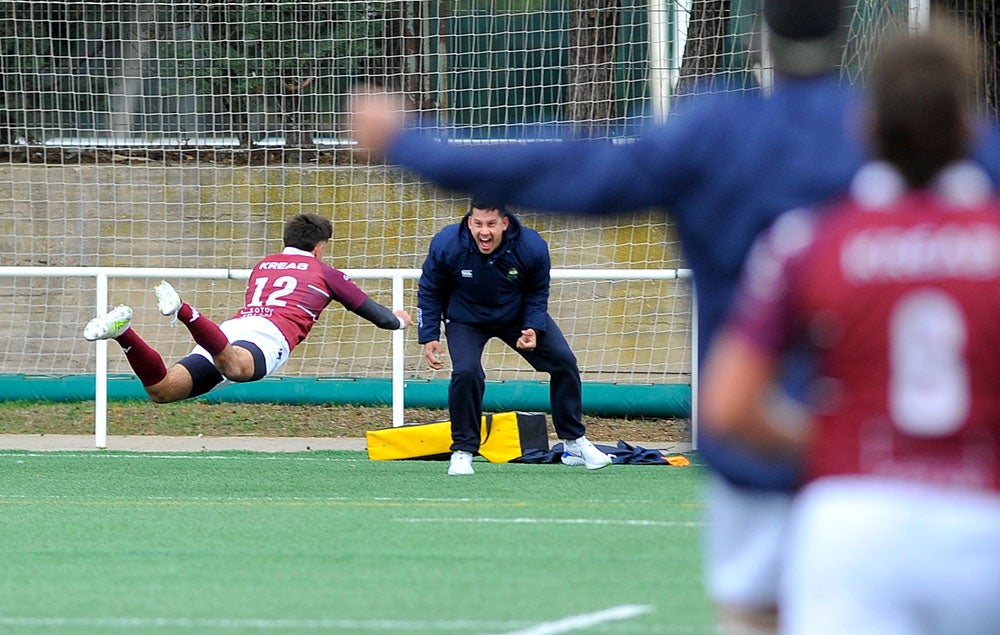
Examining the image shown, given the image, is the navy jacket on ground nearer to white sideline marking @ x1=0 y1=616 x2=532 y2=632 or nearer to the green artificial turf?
the green artificial turf

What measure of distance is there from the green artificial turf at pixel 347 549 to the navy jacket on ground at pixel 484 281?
98cm

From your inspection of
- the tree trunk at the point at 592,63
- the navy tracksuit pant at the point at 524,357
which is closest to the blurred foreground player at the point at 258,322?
the navy tracksuit pant at the point at 524,357

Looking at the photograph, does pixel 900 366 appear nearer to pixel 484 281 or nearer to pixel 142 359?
pixel 484 281

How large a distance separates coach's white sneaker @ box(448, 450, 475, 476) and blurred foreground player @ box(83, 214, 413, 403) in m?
0.98

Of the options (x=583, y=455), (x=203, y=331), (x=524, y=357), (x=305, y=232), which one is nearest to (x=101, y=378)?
(x=203, y=331)

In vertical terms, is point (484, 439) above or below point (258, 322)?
below

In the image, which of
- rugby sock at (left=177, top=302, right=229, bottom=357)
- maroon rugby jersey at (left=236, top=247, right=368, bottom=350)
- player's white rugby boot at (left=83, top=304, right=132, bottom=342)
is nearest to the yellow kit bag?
maroon rugby jersey at (left=236, top=247, right=368, bottom=350)

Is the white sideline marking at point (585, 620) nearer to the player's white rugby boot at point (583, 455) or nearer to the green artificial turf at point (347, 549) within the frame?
the green artificial turf at point (347, 549)

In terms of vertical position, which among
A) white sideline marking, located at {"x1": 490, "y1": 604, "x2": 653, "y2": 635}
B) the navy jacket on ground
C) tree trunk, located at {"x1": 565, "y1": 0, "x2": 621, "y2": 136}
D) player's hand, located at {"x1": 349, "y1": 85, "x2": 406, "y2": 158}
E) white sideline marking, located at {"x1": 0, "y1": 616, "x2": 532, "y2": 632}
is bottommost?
white sideline marking, located at {"x1": 0, "y1": 616, "x2": 532, "y2": 632}

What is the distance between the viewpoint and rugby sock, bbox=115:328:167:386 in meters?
10.3

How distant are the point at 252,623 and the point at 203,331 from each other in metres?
4.92

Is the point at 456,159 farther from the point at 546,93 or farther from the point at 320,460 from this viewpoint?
the point at 546,93

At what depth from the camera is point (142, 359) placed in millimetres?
10328

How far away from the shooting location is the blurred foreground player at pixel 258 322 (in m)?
10.3
